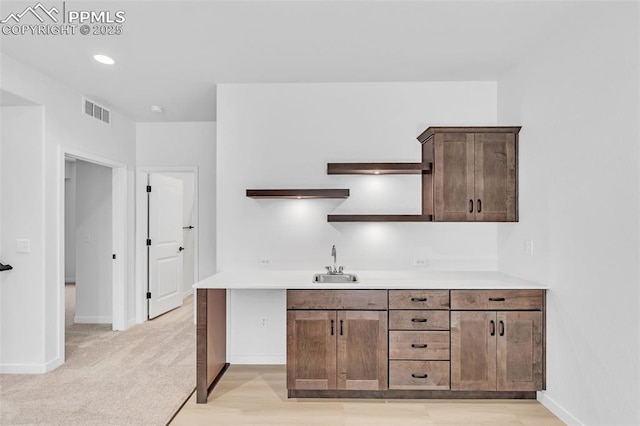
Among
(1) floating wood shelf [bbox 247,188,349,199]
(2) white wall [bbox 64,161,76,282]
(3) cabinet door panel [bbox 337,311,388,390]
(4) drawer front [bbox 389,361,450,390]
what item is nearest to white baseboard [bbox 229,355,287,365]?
(3) cabinet door panel [bbox 337,311,388,390]

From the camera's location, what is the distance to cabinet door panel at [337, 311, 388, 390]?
290 centimetres

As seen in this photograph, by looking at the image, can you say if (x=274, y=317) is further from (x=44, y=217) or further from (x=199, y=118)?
(x=199, y=118)

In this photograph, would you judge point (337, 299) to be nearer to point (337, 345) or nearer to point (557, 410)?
point (337, 345)

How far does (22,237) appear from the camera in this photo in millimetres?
3398

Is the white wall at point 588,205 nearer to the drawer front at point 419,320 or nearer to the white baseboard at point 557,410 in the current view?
the white baseboard at point 557,410

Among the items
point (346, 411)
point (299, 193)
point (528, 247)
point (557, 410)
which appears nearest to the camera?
point (557, 410)

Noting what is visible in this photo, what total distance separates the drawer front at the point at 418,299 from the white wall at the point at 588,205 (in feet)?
2.53

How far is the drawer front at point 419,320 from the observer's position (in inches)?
114

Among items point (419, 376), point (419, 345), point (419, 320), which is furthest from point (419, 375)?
point (419, 320)

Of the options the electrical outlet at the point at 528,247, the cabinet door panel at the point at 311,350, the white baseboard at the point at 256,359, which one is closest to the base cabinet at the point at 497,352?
the electrical outlet at the point at 528,247

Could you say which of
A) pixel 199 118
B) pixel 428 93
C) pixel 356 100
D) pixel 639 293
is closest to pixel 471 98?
pixel 428 93

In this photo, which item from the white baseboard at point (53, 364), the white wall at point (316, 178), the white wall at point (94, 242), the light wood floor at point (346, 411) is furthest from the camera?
the white wall at point (94, 242)

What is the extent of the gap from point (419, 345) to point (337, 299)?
707mm

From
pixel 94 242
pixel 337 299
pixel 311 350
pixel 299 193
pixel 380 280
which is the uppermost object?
pixel 299 193
